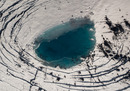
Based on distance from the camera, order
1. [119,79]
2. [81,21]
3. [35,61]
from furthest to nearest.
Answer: [81,21], [35,61], [119,79]

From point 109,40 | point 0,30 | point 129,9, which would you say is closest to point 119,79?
point 109,40

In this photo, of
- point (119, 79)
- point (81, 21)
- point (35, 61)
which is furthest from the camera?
point (81, 21)

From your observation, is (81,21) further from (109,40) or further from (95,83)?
(95,83)

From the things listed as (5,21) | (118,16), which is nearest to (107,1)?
(118,16)

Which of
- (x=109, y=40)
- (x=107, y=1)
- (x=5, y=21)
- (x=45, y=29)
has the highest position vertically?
(x=107, y=1)

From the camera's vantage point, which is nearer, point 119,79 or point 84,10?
point 119,79

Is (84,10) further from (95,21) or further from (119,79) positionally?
(119,79)

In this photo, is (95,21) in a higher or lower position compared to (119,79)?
higher
